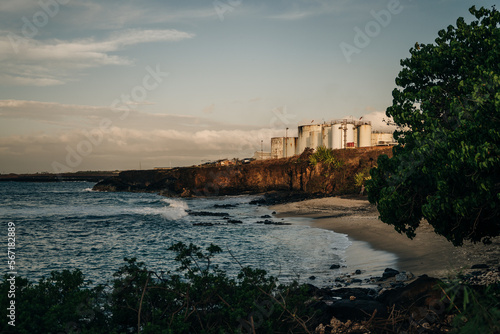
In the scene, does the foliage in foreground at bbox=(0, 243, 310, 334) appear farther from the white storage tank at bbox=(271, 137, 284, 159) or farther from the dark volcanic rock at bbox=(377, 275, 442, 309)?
the white storage tank at bbox=(271, 137, 284, 159)

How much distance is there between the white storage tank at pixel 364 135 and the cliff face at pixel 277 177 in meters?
14.9

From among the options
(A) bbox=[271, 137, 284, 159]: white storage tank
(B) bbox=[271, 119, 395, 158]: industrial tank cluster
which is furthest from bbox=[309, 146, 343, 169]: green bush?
(A) bbox=[271, 137, 284, 159]: white storage tank

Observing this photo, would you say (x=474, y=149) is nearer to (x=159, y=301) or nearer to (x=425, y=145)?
(x=425, y=145)

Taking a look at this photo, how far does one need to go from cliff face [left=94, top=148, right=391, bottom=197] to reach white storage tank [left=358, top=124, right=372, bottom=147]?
14939 mm

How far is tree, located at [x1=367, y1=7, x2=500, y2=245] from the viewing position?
9031 mm

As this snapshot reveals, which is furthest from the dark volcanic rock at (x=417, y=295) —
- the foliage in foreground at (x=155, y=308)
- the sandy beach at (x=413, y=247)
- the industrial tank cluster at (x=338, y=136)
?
the industrial tank cluster at (x=338, y=136)

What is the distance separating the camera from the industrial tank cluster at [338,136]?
287 ft

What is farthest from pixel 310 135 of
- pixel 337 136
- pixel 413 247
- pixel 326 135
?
pixel 413 247

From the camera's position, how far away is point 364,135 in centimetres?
8731

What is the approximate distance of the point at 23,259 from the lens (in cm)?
2189

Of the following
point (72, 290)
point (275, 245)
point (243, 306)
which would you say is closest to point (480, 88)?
point (243, 306)

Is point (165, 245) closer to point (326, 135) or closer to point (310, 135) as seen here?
point (326, 135)

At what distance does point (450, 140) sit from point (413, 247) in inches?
414

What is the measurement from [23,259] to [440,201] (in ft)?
68.6
